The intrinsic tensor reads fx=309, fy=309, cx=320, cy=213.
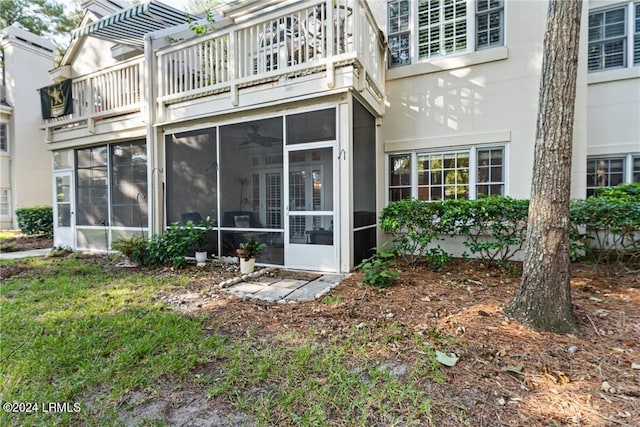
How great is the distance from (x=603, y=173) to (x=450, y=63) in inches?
161

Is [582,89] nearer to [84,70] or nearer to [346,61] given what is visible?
[346,61]

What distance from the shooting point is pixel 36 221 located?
12117 millimetres

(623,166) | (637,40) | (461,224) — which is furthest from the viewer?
(623,166)

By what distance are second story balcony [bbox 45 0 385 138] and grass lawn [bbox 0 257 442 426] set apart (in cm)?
416

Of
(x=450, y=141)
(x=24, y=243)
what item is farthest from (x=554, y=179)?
(x=24, y=243)

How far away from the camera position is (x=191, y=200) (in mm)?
7105

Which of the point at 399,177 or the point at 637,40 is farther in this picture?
the point at 399,177

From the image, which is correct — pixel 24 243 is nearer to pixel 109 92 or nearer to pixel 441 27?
pixel 109 92

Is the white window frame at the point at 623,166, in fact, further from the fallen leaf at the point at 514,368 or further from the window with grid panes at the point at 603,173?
the fallen leaf at the point at 514,368

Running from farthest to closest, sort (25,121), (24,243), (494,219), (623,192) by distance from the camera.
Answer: (25,121) < (24,243) < (623,192) < (494,219)

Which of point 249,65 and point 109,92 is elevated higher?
point 109,92

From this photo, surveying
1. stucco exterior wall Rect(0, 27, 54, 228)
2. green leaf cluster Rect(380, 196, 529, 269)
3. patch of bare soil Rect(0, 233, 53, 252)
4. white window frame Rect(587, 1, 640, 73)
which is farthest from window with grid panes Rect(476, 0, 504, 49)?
stucco exterior wall Rect(0, 27, 54, 228)

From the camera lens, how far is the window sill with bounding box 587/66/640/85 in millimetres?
6349

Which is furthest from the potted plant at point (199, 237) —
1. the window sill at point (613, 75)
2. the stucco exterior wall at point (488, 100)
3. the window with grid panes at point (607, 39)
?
the window with grid panes at point (607, 39)
